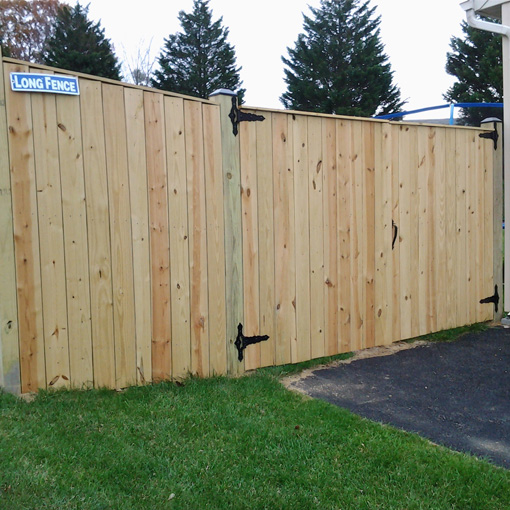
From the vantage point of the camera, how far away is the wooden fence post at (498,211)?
6.03 m

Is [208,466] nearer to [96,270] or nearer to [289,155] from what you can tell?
[96,270]

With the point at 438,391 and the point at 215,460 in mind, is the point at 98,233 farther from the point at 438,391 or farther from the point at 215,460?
the point at 438,391

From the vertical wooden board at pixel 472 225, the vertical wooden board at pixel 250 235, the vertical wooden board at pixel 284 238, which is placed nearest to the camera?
the vertical wooden board at pixel 250 235

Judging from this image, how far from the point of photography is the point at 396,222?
5.22 meters

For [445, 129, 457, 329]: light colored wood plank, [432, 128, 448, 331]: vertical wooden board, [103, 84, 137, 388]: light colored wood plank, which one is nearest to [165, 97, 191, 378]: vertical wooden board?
[103, 84, 137, 388]: light colored wood plank

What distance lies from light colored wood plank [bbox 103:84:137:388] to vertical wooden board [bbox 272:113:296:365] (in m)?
1.17

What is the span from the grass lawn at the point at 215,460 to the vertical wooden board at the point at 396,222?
190 centimetres

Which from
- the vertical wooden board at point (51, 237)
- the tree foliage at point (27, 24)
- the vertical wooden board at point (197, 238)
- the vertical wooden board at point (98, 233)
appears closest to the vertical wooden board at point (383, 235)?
the vertical wooden board at point (197, 238)

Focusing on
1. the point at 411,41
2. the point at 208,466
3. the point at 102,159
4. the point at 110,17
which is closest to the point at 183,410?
the point at 208,466

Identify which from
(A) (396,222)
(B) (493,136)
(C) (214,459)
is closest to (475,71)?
(B) (493,136)

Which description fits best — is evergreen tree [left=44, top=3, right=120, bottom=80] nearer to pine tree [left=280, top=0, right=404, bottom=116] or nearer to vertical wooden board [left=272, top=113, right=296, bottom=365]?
pine tree [left=280, top=0, right=404, bottom=116]

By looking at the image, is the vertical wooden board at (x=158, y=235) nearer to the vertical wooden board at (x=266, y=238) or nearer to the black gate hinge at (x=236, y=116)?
the black gate hinge at (x=236, y=116)

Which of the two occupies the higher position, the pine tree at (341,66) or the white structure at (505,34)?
the pine tree at (341,66)

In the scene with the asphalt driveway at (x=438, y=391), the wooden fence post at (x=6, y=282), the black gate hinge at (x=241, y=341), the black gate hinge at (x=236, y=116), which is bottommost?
the asphalt driveway at (x=438, y=391)
